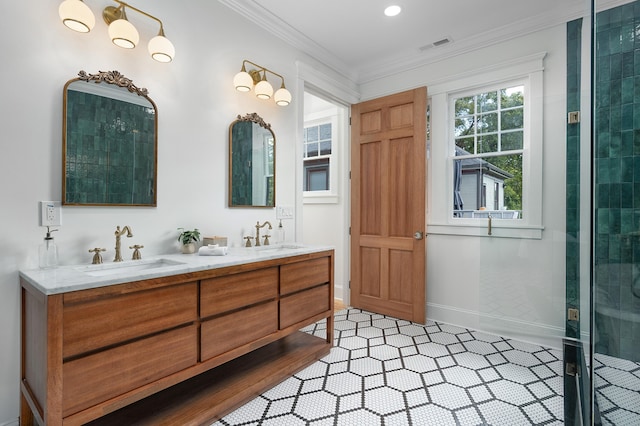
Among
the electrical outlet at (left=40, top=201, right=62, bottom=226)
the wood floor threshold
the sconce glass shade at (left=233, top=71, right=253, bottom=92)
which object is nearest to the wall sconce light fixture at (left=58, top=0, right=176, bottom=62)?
the sconce glass shade at (left=233, top=71, right=253, bottom=92)

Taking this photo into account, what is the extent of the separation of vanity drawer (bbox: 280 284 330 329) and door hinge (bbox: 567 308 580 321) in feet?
5.63

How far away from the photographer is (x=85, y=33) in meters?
1.78

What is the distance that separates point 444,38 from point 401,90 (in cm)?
63

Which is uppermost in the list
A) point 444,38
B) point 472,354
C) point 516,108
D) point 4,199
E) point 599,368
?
point 444,38

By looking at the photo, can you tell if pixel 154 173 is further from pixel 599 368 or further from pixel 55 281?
pixel 599 368

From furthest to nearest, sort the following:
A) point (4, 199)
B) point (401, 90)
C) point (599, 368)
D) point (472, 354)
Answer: point (401, 90) < point (472, 354) < point (4, 199) < point (599, 368)

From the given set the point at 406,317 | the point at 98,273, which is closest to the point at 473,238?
Result: the point at 406,317

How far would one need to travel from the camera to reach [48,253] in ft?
5.26

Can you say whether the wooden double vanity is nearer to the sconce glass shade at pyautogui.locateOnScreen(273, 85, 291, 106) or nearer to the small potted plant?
the small potted plant

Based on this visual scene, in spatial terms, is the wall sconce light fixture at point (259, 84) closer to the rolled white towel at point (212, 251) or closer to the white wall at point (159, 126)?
the white wall at point (159, 126)

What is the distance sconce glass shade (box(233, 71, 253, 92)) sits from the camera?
8.02 feet

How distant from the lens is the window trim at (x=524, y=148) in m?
2.72

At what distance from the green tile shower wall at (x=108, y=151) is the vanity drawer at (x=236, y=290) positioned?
28.1 inches

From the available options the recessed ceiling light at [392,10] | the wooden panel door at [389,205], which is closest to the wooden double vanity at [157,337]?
the wooden panel door at [389,205]
